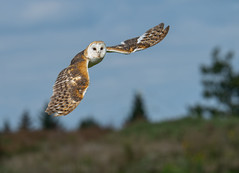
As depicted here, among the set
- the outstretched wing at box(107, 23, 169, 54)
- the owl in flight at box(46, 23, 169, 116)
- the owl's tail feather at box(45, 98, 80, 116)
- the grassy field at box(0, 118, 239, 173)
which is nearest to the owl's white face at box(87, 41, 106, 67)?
the owl in flight at box(46, 23, 169, 116)

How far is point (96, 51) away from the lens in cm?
194

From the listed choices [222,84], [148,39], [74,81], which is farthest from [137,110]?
[74,81]

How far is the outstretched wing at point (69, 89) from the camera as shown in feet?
6.41

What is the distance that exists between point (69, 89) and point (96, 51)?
302 mm

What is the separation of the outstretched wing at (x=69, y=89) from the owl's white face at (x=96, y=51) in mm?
92

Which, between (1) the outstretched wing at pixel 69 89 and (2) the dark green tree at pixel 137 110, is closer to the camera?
(1) the outstretched wing at pixel 69 89

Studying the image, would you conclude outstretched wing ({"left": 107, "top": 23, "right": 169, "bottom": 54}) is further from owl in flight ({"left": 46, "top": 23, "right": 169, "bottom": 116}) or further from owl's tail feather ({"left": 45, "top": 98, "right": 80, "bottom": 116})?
owl's tail feather ({"left": 45, "top": 98, "right": 80, "bottom": 116})

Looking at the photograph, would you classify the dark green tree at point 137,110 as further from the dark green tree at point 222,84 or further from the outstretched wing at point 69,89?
the outstretched wing at point 69,89

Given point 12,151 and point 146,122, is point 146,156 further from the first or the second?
point 146,122

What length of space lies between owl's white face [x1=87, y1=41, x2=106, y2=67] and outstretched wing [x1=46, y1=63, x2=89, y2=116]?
0.09 metres

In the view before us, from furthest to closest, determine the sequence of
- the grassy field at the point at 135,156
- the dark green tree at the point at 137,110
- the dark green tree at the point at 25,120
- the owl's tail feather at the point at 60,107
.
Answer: the dark green tree at the point at 137,110
the dark green tree at the point at 25,120
the grassy field at the point at 135,156
the owl's tail feather at the point at 60,107

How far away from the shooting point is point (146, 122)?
2120 cm

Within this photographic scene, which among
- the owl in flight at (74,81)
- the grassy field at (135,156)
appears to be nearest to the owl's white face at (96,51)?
the owl in flight at (74,81)

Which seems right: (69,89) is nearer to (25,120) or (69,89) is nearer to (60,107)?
(60,107)
